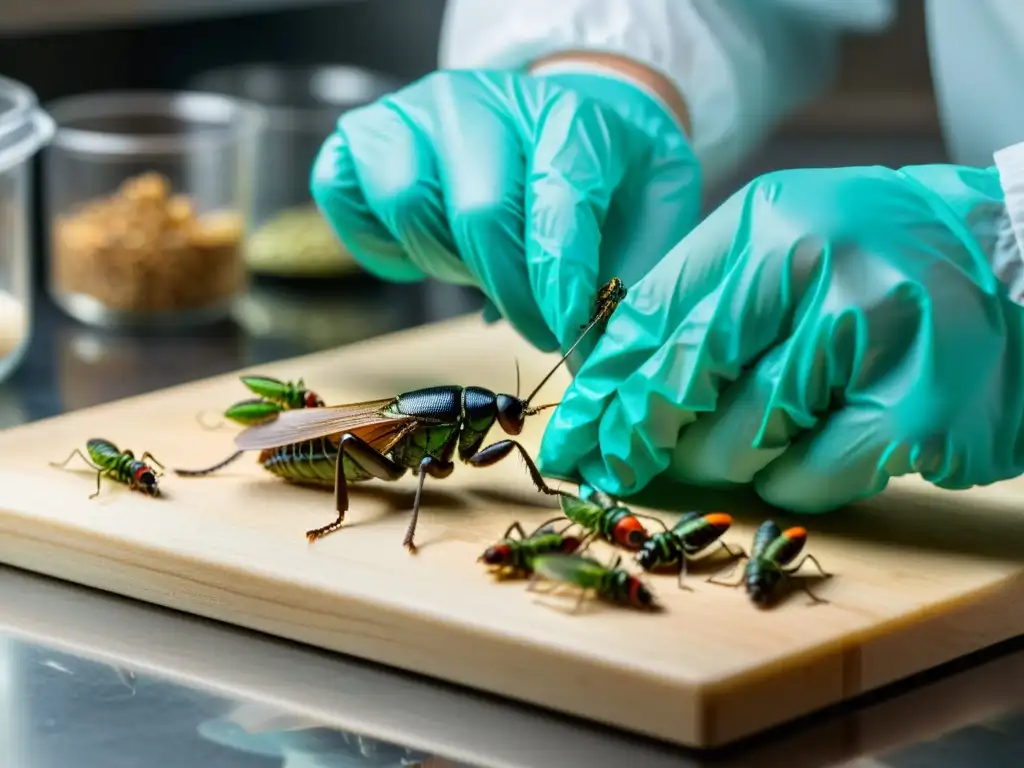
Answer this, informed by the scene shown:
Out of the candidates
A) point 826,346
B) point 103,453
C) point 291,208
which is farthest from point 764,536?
point 291,208

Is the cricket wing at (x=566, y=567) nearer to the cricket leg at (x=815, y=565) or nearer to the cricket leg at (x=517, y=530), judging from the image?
the cricket leg at (x=517, y=530)

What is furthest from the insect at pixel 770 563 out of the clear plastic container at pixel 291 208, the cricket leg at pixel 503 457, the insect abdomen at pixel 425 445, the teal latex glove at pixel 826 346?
the clear plastic container at pixel 291 208

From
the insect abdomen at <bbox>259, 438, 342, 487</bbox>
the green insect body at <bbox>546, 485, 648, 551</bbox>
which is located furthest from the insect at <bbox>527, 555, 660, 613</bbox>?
the insect abdomen at <bbox>259, 438, 342, 487</bbox>

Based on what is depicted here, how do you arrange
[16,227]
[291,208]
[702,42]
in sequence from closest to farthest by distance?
[16,227]
[702,42]
[291,208]

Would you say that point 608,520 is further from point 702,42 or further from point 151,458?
point 702,42

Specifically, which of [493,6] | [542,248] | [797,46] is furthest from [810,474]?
[797,46]

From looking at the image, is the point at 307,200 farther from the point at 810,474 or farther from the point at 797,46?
the point at 810,474

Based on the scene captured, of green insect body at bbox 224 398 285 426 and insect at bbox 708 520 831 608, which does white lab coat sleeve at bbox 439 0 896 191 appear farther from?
insect at bbox 708 520 831 608
